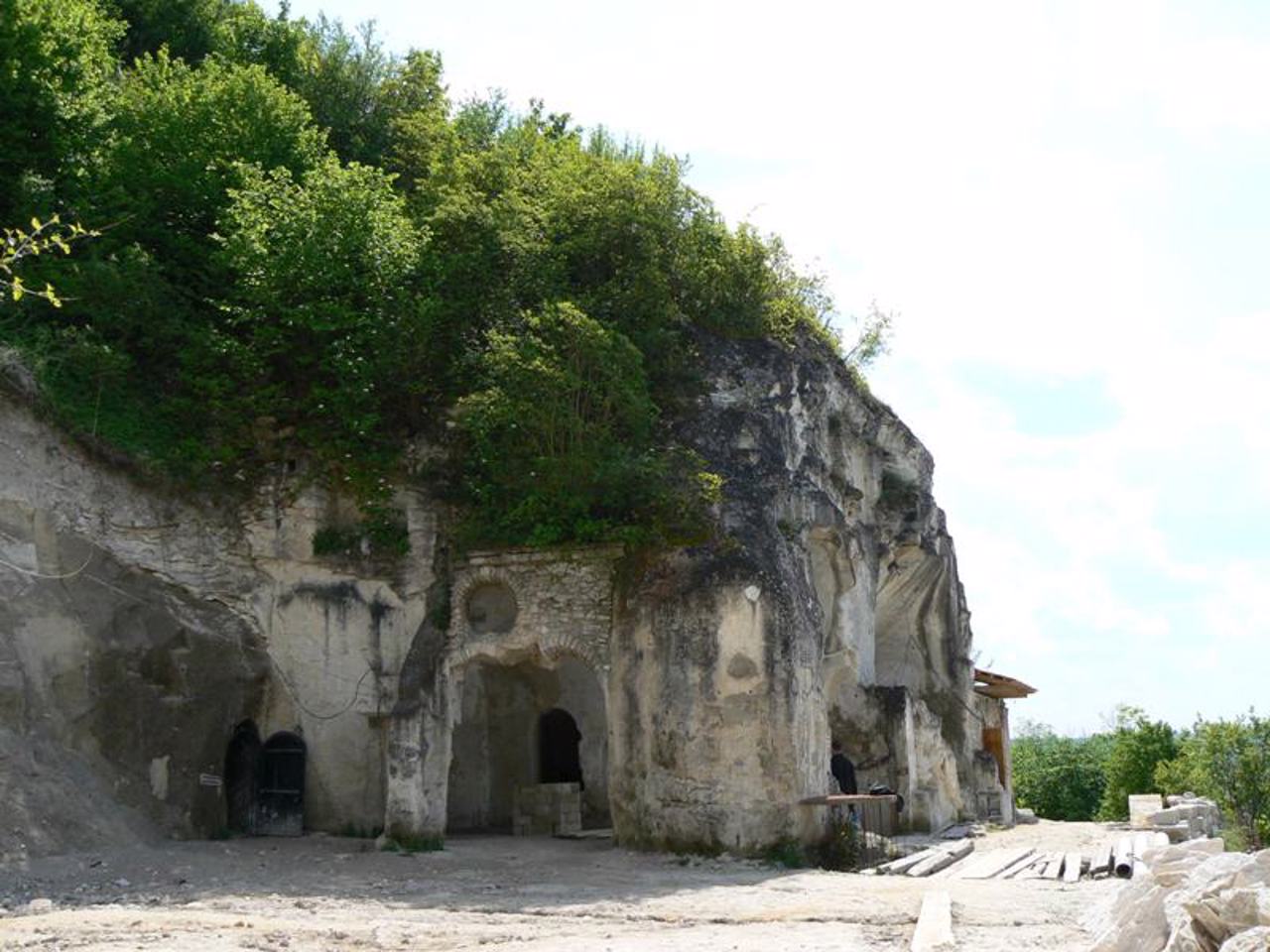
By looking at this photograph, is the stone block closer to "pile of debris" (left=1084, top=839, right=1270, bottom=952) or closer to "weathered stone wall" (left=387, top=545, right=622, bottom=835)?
"weathered stone wall" (left=387, top=545, right=622, bottom=835)

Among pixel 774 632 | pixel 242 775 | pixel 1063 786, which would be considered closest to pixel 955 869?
pixel 774 632

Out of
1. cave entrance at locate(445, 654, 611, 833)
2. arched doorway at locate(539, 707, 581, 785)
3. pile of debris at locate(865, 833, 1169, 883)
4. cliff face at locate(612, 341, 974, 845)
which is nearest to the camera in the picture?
pile of debris at locate(865, 833, 1169, 883)

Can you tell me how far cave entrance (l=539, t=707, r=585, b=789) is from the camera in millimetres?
26531

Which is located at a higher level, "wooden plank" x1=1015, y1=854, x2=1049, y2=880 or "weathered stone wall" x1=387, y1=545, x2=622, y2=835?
"weathered stone wall" x1=387, y1=545, x2=622, y2=835

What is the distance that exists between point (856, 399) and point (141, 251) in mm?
14675

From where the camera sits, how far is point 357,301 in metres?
22.9

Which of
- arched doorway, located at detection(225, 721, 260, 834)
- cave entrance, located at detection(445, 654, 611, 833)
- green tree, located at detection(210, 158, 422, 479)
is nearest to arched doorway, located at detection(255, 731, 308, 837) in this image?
arched doorway, located at detection(225, 721, 260, 834)

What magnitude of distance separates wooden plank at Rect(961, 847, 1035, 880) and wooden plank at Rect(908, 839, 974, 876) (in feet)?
1.51

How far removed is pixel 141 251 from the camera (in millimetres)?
21953

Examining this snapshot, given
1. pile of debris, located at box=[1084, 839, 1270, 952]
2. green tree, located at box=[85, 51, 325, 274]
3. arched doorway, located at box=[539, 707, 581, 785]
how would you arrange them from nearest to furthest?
pile of debris, located at box=[1084, 839, 1270, 952] < green tree, located at box=[85, 51, 325, 274] < arched doorway, located at box=[539, 707, 581, 785]

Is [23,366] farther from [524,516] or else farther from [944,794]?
[944,794]

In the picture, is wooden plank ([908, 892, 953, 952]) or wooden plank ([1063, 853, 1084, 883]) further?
wooden plank ([1063, 853, 1084, 883])

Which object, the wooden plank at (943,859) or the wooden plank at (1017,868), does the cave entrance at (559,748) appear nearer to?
the wooden plank at (943,859)

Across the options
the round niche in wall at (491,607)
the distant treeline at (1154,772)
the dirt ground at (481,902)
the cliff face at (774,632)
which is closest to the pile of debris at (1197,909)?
the dirt ground at (481,902)
